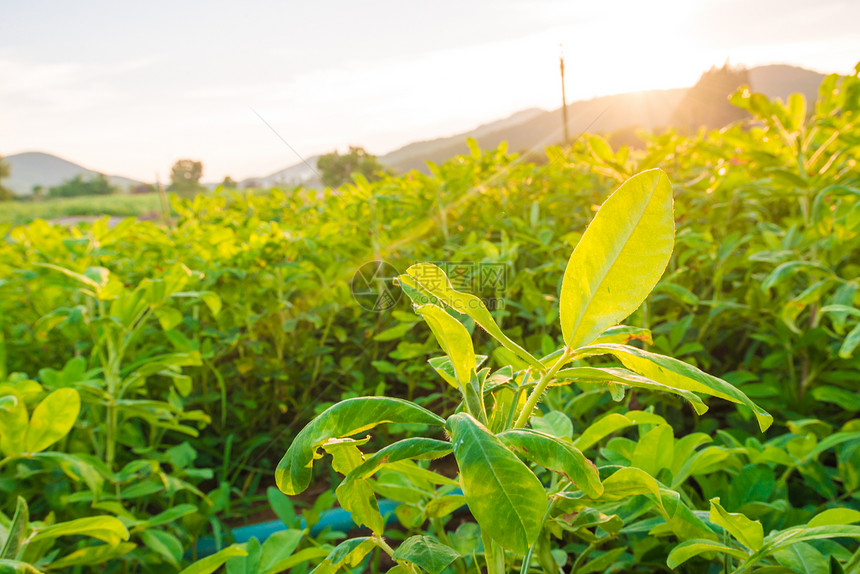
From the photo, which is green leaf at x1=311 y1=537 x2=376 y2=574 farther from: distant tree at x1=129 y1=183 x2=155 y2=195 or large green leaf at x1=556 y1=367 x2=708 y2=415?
distant tree at x1=129 y1=183 x2=155 y2=195

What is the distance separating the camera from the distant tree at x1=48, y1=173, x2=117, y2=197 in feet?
147

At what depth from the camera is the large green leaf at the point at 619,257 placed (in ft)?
1.33

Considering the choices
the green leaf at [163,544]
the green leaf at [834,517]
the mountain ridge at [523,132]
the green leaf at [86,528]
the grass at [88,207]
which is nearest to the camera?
the green leaf at [834,517]

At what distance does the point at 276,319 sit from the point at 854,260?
181cm

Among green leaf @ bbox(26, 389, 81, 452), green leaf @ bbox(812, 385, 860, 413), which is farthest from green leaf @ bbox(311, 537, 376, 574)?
green leaf @ bbox(812, 385, 860, 413)

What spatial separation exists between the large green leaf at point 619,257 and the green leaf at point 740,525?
26 centimetres

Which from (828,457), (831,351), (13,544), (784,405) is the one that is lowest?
(828,457)

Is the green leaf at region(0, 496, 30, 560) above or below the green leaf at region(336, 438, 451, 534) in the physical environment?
below

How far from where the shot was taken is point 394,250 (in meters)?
2.11

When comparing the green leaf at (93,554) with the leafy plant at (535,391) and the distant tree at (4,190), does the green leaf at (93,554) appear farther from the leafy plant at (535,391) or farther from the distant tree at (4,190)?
the distant tree at (4,190)

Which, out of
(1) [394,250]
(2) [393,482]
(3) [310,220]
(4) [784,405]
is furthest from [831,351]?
(3) [310,220]

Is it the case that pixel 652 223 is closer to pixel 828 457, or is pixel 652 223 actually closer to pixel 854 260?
pixel 828 457

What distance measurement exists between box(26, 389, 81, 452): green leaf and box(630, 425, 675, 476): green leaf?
0.85m

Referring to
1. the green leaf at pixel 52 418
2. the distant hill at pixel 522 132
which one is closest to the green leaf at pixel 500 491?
the green leaf at pixel 52 418
